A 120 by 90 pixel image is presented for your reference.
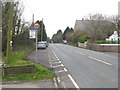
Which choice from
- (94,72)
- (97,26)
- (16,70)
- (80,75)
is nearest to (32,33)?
(16,70)

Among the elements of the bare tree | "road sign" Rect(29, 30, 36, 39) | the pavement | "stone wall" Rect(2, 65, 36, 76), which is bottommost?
the pavement

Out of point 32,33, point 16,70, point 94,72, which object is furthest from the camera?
point 32,33

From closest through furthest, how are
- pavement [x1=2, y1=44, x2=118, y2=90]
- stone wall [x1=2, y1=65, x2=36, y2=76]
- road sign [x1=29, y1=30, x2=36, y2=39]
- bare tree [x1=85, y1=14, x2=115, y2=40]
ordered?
1. pavement [x1=2, y1=44, x2=118, y2=90]
2. stone wall [x1=2, y1=65, x2=36, y2=76]
3. road sign [x1=29, y1=30, x2=36, y2=39]
4. bare tree [x1=85, y1=14, x2=115, y2=40]

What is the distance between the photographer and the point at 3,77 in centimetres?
1091

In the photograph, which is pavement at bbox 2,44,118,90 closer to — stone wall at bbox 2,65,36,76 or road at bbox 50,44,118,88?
road at bbox 50,44,118,88

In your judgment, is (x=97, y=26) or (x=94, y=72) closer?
(x=94, y=72)

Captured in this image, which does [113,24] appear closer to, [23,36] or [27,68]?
[23,36]

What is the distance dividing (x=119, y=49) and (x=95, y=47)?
26.9 ft

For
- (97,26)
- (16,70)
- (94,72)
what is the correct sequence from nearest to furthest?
1. (16,70)
2. (94,72)
3. (97,26)

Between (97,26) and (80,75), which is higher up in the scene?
(97,26)

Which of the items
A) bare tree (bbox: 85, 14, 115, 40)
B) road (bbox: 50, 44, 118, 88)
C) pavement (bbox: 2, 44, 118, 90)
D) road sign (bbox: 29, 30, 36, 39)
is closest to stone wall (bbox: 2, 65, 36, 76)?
pavement (bbox: 2, 44, 118, 90)

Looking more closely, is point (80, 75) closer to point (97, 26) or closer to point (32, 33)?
point (32, 33)

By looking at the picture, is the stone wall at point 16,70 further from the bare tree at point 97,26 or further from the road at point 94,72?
the bare tree at point 97,26

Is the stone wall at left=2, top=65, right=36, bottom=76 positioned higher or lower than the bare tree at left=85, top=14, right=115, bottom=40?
lower
